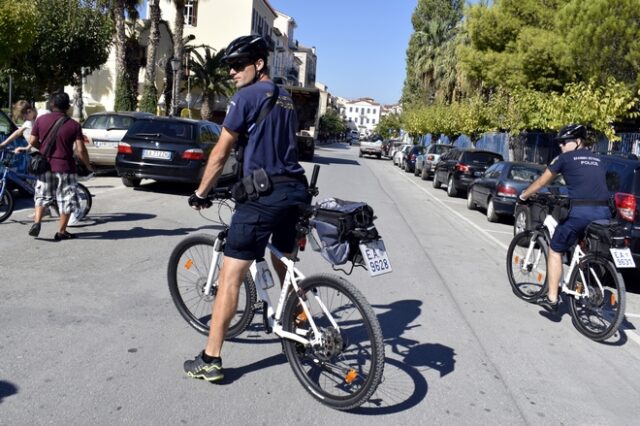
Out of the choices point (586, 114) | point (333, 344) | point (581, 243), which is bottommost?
point (333, 344)

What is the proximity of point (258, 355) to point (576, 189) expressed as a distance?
10.7 feet

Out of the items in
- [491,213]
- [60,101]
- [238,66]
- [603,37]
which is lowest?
[491,213]

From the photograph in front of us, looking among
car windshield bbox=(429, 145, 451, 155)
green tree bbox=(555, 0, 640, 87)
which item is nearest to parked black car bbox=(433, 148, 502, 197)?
green tree bbox=(555, 0, 640, 87)

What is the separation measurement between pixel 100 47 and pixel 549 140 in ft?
75.7

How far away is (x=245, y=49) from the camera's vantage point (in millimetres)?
3697

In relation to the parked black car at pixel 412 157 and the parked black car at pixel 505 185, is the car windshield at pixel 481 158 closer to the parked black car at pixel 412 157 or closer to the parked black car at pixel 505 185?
the parked black car at pixel 505 185

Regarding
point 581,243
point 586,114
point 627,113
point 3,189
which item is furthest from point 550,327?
point 627,113

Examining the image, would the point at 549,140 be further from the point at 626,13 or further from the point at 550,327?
the point at 550,327

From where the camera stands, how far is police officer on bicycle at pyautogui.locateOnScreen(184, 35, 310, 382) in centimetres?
360

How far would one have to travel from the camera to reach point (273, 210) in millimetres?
3668

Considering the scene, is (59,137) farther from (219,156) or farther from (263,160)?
(263,160)

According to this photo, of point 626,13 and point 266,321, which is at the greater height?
point 626,13

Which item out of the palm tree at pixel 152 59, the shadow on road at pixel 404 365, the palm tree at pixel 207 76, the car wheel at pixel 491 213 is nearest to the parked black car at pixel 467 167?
the car wheel at pixel 491 213

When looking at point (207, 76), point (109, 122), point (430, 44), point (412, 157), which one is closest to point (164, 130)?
point (109, 122)
